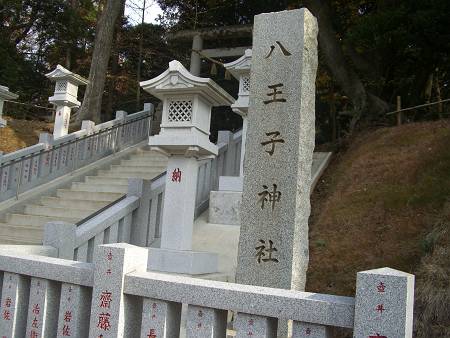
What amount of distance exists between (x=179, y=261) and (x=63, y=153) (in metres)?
5.69

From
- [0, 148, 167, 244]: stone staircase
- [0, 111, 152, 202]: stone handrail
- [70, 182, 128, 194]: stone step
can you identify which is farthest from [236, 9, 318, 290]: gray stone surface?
[0, 111, 152, 202]: stone handrail

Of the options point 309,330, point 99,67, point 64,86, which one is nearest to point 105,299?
point 309,330

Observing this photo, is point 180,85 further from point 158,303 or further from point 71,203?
point 158,303

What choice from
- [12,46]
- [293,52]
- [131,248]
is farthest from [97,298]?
[12,46]

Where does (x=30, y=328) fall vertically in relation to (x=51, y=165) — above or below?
below

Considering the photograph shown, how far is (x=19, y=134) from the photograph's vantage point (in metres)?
15.3

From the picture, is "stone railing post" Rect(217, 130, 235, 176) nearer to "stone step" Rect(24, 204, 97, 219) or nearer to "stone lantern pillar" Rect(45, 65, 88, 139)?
"stone step" Rect(24, 204, 97, 219)

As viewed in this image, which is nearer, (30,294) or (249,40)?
(30,294)

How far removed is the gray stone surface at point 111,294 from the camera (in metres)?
2.97

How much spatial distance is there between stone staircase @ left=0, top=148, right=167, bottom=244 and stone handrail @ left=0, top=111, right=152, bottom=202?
514 millimetres

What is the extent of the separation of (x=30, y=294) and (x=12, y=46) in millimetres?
19786

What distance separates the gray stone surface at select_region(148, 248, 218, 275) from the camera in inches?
251

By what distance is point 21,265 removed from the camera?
3.46 m

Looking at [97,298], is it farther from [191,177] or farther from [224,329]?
[191,177]
